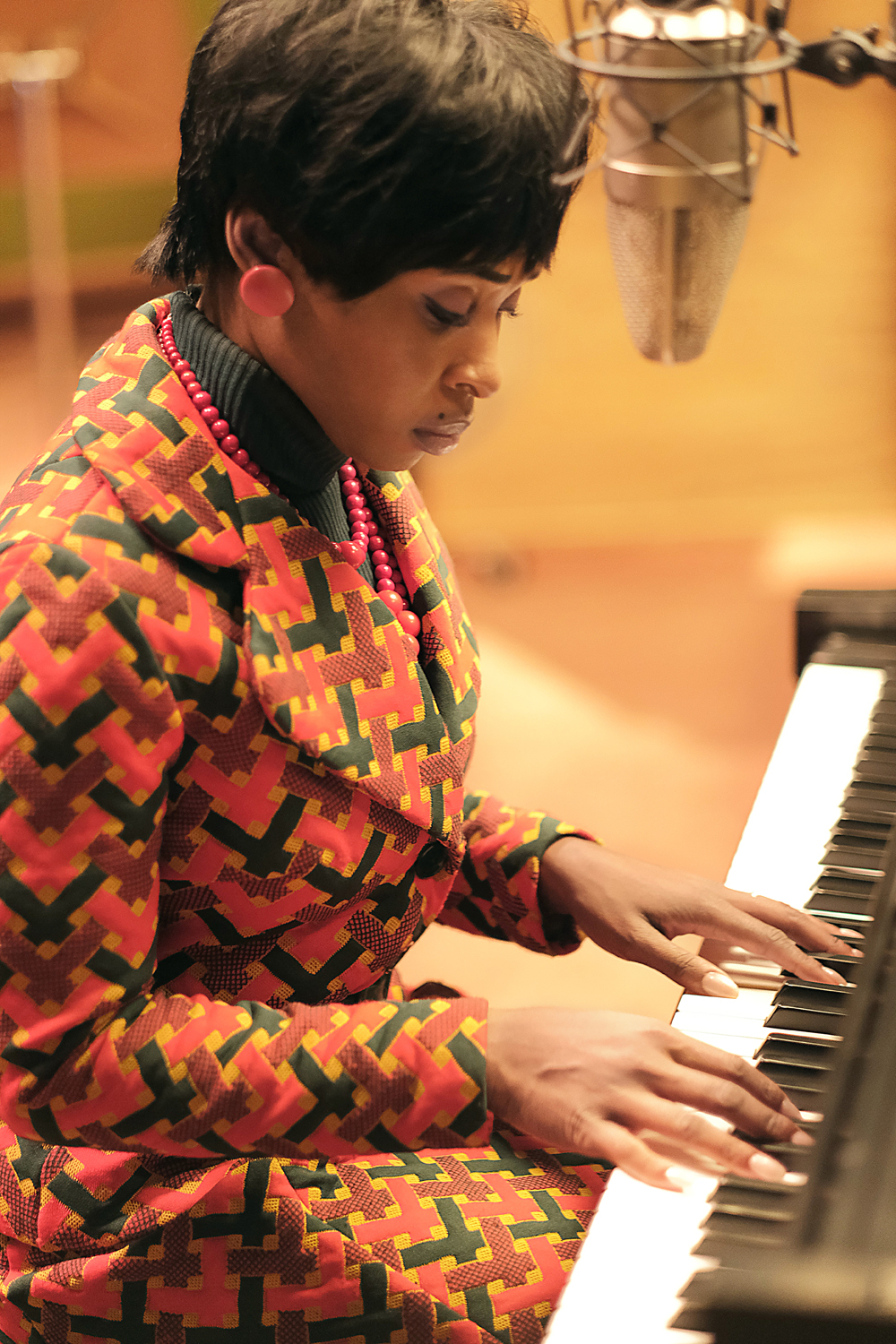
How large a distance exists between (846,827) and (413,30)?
0.67 meters

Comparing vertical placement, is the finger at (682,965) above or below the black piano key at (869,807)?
below

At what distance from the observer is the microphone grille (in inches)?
31.7

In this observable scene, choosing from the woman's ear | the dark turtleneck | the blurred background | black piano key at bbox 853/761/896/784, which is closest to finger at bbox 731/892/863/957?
black piano key at bbox 853/761/896/784

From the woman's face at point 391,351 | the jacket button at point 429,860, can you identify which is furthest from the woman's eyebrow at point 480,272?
the jacket button at point 429,860

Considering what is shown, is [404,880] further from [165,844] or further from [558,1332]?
[558,1332]

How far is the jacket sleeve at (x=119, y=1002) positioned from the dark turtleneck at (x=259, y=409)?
166 millimetres

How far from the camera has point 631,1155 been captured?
0.76 meters

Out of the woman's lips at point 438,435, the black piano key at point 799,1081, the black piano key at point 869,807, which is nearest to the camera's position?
the black piano key at point 799,1081

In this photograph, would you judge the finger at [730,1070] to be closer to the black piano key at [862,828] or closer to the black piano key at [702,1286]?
the black piano key at [702,1286]

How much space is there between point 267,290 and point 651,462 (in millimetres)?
2662

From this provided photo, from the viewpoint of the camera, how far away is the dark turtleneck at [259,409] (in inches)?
36.2

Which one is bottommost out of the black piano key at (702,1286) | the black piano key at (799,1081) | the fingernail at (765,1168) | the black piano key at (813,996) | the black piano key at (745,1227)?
the black piano key at (702,1286)

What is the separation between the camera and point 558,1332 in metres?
0.72

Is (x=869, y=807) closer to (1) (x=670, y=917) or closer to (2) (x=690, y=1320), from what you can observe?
(1) (x=670, y=917)
